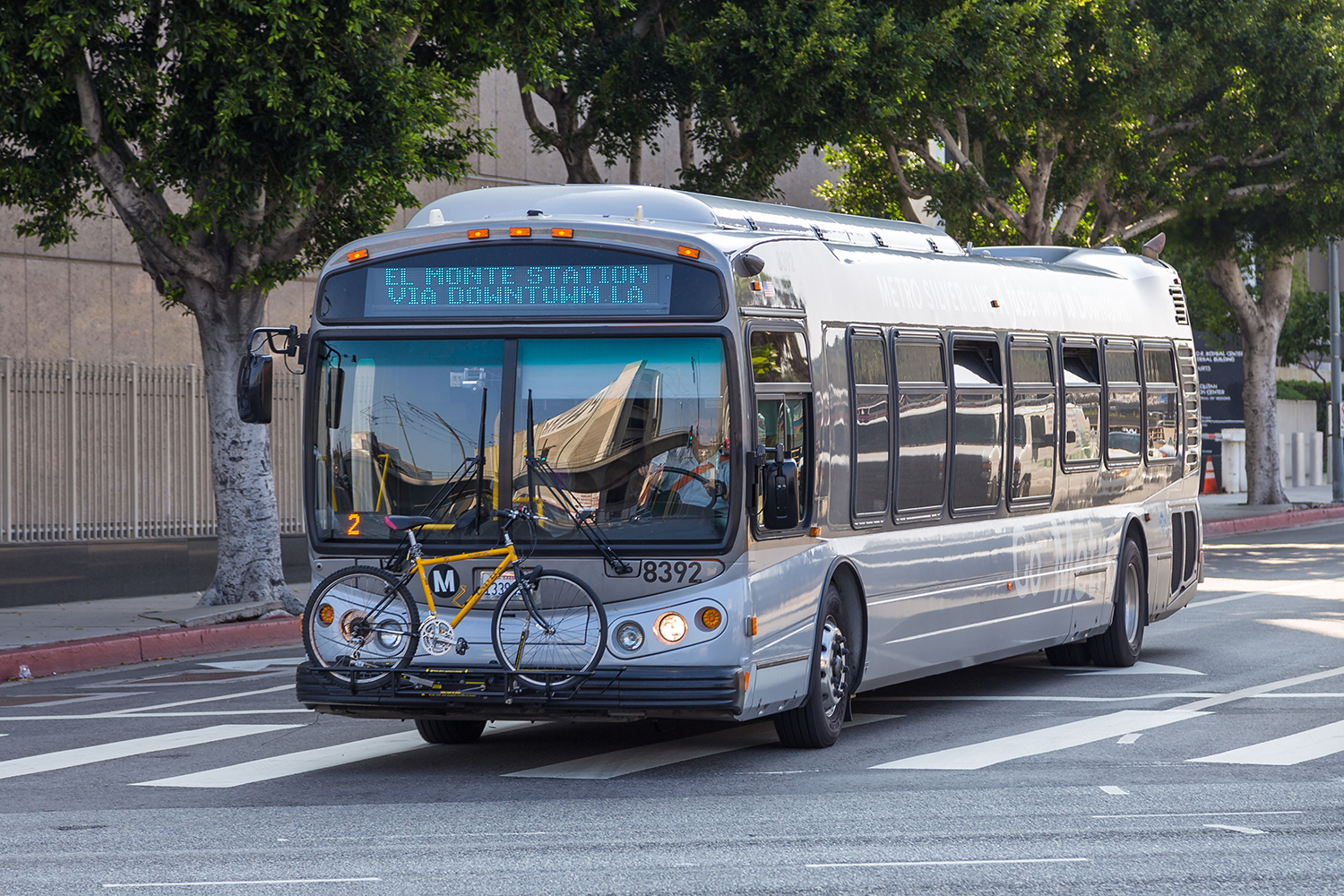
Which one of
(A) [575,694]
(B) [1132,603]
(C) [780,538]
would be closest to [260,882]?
(A) [575,694]

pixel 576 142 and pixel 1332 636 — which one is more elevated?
pixel 576 142

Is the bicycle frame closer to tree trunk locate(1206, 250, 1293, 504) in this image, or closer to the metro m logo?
the metro m logo

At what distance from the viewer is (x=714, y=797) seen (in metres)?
8.38

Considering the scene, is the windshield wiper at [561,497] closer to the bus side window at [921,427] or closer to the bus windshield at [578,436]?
the bus windshield at [578,436]

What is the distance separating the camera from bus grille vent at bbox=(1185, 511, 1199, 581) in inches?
603

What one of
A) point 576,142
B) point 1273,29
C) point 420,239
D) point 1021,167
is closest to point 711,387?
point 420,239

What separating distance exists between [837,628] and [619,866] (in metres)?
3.40

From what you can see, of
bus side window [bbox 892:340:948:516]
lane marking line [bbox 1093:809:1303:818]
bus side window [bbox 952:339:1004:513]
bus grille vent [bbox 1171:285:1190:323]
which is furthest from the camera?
bus grille vent [bbox 1171:285:1190:323]

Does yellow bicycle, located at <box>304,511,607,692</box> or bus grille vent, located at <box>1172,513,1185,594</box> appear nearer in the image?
yellow bicycle, located at <box>304,511,607,692</box>

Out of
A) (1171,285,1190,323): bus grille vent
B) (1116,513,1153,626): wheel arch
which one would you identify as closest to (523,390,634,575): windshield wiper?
(1116,513,1153,626): wheel arch

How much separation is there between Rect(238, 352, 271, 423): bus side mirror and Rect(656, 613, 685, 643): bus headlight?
2.50 meters

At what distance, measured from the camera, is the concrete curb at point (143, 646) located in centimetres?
1469

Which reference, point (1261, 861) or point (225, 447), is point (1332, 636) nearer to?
point (1261, 861)

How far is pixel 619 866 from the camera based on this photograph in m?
6.85
